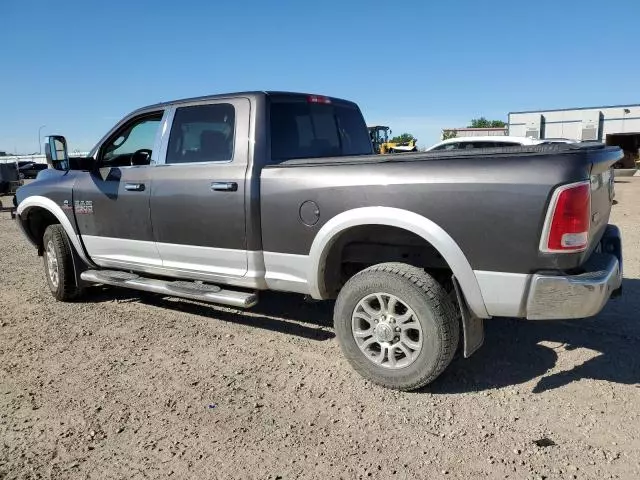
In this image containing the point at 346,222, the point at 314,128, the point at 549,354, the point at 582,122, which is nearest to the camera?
the point at 346,222

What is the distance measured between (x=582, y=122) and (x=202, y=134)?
36064mm

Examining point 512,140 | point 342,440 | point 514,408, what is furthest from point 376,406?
point 512,140

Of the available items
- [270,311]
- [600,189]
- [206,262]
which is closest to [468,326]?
[600,189]

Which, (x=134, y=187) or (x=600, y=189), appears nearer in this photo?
(x=600, y=189)

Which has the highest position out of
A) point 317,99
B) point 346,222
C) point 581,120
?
point 581,120

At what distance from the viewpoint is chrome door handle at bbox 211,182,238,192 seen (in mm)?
3994

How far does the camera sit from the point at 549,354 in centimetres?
398

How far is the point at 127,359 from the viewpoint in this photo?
4.11 metres

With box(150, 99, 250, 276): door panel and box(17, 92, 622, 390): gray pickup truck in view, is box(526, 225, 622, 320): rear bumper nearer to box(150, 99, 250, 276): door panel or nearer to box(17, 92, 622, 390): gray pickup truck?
box(17, 92, 622, 390): gray pickup truck

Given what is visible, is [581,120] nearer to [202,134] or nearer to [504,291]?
[202,134]

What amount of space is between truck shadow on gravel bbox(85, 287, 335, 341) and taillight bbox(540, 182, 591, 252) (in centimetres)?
221

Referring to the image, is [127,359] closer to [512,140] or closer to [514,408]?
[514,408]

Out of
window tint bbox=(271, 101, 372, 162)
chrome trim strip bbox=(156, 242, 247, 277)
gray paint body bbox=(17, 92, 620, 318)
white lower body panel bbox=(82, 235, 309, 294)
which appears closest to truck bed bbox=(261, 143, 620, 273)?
gray paint body bbox=(17, 92, 620, 318)

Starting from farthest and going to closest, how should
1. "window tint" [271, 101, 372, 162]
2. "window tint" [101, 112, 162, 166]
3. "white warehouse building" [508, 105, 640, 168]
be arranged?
"white warehouse building" [508, 105, 640, 168] < "window tint" [101, 112, 162, 166] < "window tint" [271, 101, 372, 162]
